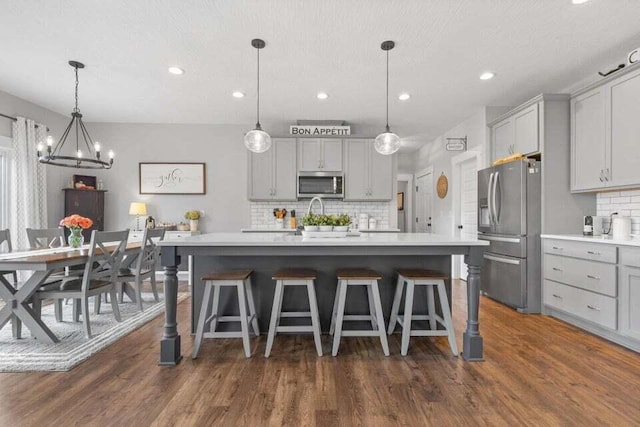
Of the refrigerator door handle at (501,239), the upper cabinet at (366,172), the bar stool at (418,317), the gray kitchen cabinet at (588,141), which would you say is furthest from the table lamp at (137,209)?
the gray kitchen cabinet at (588,141)

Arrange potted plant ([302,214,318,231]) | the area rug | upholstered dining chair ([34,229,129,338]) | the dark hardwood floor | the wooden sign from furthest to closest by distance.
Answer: the wooden sign, potted plant ([302,214,318,231]), upholstered dining chair ([34,229,129,338]), the area rug, the dark hardwood floor

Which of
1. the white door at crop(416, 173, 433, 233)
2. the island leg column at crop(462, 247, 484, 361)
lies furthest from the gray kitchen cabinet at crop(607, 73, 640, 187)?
the white door at crop(416, 173, 433, 233)

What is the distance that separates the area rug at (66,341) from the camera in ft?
7.49

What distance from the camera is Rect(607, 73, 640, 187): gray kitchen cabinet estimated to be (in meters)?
2.78

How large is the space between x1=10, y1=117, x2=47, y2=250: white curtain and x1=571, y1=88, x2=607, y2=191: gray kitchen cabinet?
6731 millimetres

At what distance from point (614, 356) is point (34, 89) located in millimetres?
6586

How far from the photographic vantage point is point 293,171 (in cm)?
524

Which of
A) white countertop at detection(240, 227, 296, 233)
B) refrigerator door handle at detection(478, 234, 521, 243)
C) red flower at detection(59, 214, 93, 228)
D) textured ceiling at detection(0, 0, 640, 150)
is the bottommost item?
refrigerator door handle at detection(478, 234, 521, 243)

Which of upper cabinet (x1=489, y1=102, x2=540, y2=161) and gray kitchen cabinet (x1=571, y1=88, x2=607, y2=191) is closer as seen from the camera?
gray kitchen cabinet (x1=571, y1=88, x2=607, y2=191)

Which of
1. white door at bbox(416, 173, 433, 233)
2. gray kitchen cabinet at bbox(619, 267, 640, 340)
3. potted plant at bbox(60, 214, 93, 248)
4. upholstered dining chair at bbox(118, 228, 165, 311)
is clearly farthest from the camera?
white door at bbox(416, 173, 433, 233)

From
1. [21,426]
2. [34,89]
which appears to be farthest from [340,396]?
[34,89]

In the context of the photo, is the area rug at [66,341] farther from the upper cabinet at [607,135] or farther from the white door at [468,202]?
the upper cabinet at [607,135]

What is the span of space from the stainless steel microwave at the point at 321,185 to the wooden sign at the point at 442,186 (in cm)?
205

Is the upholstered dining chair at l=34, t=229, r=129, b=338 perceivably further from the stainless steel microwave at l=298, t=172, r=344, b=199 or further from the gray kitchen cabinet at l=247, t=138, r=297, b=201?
the stainless steel microwave at l=298, t=172, r=344, b=199
